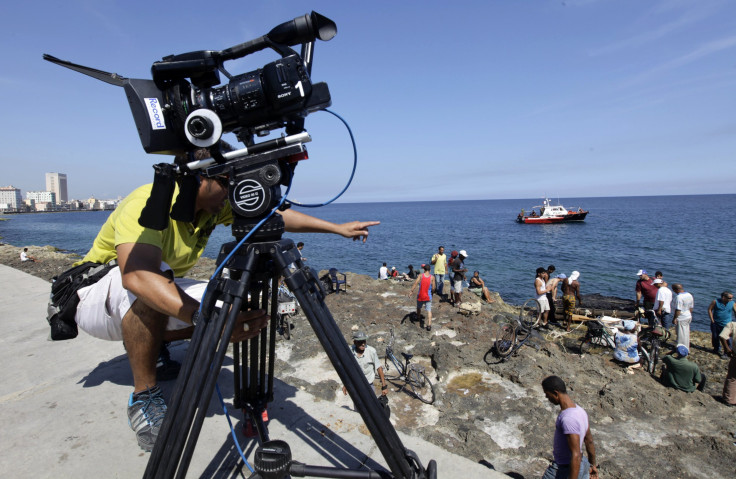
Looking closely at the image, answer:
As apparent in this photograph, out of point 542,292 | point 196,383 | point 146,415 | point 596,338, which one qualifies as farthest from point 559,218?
point 196,383

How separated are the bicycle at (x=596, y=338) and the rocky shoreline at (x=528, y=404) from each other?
34 centimetres

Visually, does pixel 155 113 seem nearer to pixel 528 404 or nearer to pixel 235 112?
pixel 235 112

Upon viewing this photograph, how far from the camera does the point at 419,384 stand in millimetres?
7980

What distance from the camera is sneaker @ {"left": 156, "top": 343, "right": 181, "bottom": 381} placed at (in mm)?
3441

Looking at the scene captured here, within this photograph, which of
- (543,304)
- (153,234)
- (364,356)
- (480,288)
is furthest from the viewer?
(480,288)

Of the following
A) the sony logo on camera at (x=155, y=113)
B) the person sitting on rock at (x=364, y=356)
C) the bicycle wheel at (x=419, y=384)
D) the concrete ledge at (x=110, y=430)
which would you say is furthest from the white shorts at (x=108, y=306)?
the bicycle wheel at (x=419, y=384)

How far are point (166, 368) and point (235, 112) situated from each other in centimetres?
267

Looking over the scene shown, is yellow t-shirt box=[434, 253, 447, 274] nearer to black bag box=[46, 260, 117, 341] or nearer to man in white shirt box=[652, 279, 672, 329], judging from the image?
man in white shirt box=[652, 279, 672, 329]

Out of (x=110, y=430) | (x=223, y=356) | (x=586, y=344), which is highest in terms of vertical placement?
(x=223, y=356)

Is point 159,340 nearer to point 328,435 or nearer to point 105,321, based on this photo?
point 105,321

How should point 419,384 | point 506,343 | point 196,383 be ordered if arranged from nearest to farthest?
point 196,383 → point 419,384 → point 506,343

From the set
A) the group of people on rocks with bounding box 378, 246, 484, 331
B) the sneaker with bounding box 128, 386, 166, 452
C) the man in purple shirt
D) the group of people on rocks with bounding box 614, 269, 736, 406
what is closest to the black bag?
the sneaker with bounding box 128, 386, 166, 452

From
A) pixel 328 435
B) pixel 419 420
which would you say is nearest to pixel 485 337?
pixel 419 420

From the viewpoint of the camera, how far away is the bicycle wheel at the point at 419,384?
7840 millimetres
